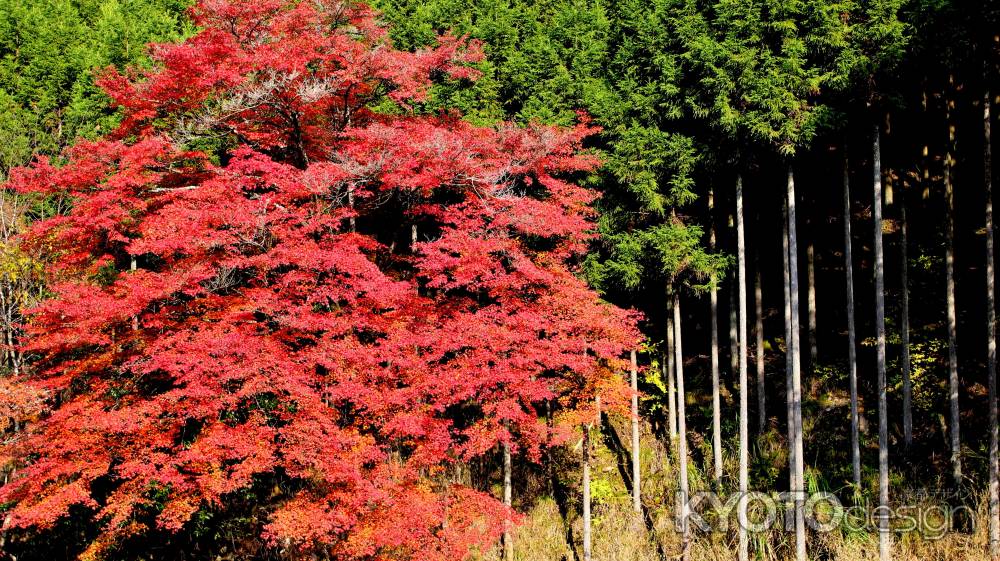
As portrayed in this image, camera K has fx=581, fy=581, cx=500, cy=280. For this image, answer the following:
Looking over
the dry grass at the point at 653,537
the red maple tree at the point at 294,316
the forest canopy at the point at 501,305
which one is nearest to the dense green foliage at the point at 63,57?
the forest canopy at the point at 501,305

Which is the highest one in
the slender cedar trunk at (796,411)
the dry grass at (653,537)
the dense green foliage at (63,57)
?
the dense green foliage at (63,57)

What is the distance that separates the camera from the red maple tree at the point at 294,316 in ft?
35.8

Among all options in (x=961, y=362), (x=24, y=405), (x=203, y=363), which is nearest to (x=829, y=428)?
(x=961, y=362)

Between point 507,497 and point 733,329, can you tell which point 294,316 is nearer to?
point 507,497

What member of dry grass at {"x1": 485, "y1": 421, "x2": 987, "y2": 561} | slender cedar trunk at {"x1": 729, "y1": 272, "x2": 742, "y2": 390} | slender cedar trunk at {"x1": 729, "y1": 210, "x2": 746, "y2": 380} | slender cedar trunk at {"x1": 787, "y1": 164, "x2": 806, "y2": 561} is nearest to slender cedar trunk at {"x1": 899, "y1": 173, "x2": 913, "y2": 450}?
dry grass at {"x1": 485, "y1": 421, "x2": 987, "y2": 561}

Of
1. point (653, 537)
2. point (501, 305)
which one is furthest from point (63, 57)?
point (653, 537)

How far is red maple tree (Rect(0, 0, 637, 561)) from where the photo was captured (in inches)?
429

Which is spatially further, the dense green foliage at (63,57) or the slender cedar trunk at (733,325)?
the dense green foliage at (63,57)

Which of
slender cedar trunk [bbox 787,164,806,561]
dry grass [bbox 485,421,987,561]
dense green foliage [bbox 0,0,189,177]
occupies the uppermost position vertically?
dense green foliage [bbox 0,0,189,177]

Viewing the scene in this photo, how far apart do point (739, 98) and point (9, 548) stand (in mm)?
18966

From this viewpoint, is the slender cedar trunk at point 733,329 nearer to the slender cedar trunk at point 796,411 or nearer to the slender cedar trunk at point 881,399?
the slender cedar trunk at point 796,411

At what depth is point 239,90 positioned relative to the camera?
13.0m

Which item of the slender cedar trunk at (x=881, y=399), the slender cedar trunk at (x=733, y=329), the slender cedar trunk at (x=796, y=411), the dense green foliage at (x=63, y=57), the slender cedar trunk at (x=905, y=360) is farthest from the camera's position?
the dense green foliage at (x=63, y=57)

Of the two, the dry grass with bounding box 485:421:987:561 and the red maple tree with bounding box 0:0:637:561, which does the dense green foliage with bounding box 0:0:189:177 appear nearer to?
the red maple tree with bounding box 0:0:637:561
